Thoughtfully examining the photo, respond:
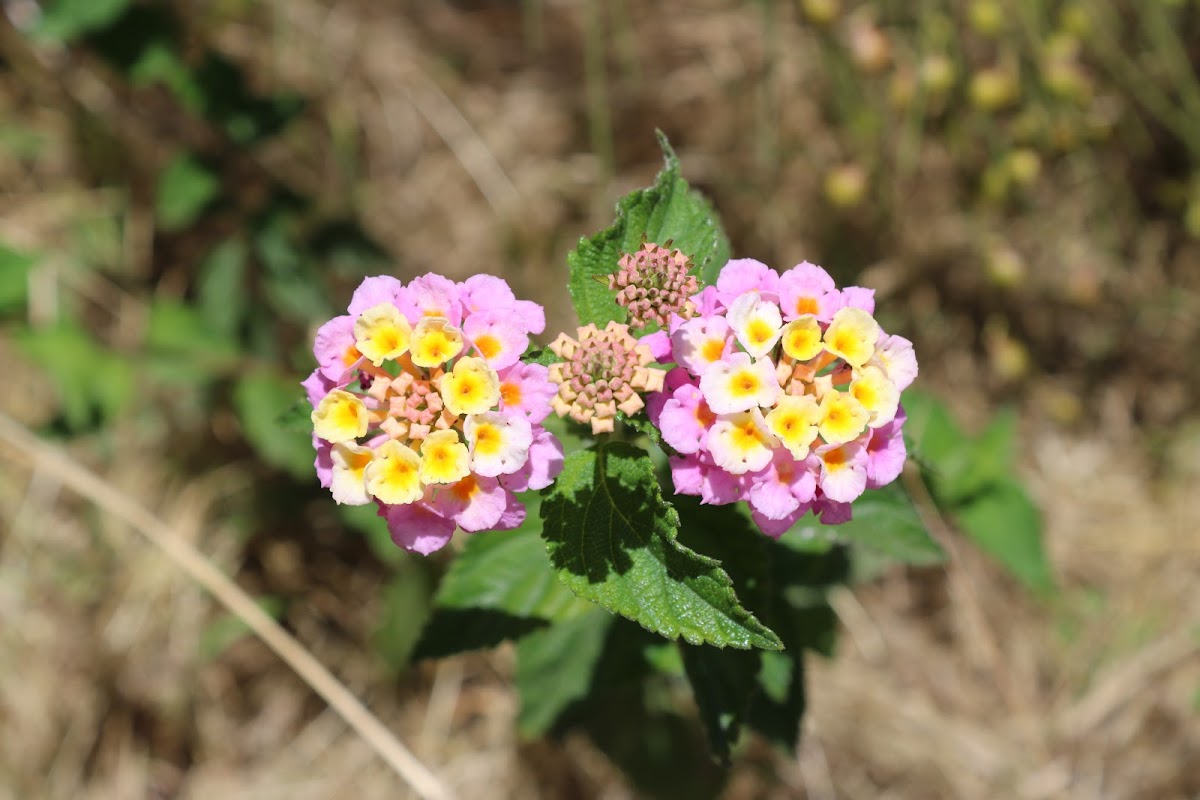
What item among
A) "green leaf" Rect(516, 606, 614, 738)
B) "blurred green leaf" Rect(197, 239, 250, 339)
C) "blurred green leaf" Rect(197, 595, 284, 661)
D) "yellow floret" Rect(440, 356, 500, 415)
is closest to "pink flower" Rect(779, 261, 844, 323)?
"yellow floret" Rect(440, 356, 500, 415)

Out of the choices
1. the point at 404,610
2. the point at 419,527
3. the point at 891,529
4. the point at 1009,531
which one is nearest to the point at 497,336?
the point at 419,527

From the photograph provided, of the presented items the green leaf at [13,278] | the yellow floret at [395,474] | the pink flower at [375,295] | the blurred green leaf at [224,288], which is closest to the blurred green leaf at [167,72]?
the blurred green leaf at [224,288]

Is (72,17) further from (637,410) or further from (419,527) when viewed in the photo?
(637,410)

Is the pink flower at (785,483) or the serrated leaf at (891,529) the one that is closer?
the pink flower at (785,483)

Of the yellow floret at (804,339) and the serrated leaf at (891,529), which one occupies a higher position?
the yellow floret at (804,339)

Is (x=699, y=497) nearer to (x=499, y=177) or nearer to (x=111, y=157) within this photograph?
(x=499, y=177)

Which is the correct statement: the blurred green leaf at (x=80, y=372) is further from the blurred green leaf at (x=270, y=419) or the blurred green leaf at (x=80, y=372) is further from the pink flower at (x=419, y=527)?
the pink flower at (x=419, y=527)
